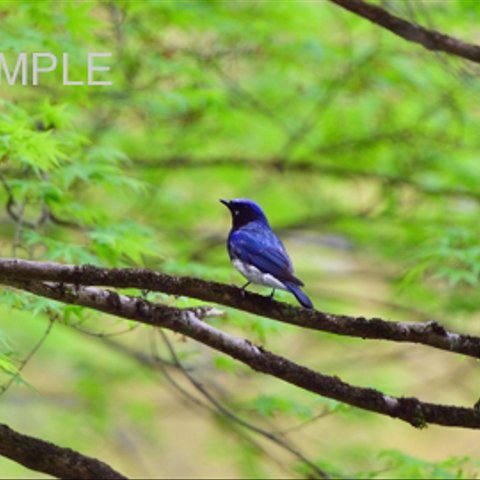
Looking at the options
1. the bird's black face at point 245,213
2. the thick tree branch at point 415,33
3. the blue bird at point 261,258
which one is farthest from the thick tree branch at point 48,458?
the thick tree branch at point 415,33

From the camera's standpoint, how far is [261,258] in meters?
2.94

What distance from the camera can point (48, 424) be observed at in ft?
27.0

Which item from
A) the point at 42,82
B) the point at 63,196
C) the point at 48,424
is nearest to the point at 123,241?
the point at 63,196

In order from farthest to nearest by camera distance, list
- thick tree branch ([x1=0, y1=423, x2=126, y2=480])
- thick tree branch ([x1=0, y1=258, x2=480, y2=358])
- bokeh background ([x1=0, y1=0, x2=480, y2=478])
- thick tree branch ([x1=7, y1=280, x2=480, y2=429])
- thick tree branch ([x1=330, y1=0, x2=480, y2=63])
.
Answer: bokeh background ([x1=0, y1=0, x2=480, y2=478]), thick tree branch ([x1=330, y1=0, x2=480, y2=63]), thick tree branch ([x1=0, y1=423, x2=126, y2=480]), thick tree branch ([x1=7, y1=280, x2=480, y2=429]), thick tree branch ([x1=0, y1=258, x2=480, y2=358])

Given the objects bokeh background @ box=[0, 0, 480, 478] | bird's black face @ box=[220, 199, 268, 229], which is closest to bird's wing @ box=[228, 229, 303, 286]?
bird's black face @ box=[220, 199, 268, 229]

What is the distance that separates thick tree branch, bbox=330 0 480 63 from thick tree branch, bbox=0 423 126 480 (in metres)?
1.65

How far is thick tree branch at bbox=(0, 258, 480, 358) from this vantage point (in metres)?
2.65

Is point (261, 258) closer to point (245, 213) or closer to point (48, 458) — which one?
point (245, 213)

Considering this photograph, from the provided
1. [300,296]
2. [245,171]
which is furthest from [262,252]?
[245,171]

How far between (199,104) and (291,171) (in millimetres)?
952

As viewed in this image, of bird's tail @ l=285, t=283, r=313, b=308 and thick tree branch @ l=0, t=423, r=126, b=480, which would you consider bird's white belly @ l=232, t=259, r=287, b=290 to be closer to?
bird's tail @ l=285, t=283, r=313, b=308

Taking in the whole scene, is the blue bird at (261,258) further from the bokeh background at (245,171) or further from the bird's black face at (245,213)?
the bokeh background at (245,171)

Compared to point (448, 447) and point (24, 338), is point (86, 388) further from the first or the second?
point (448, 447)

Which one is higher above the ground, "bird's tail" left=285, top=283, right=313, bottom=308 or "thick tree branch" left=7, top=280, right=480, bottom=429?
"bird's tail" left=285, top=283, right=313, bottom=308
